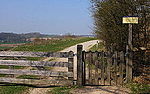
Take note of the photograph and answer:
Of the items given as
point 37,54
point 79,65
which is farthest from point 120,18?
point 37,54

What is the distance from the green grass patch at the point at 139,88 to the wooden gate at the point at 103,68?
1.10 feet

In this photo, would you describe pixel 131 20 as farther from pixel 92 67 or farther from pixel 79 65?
pixel 79 65

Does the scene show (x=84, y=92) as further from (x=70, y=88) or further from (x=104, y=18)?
(x=104, y=18)

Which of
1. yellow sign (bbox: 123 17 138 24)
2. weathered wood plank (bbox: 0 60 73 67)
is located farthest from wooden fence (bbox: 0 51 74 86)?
yellow sign (bbox: 123 17 138 24)

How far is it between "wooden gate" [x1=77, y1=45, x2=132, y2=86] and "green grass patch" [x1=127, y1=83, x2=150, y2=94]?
0.33 m

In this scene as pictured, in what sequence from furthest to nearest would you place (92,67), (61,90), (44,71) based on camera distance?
1. (92,67)
2. (44,71)
3. (61,90)

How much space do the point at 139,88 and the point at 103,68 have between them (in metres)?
Result: 1.38

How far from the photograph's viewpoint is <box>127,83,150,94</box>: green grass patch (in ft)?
21.8

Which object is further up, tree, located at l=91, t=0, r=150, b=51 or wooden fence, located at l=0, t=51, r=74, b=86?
tree, located at l=91, t=0, r=150, b=51

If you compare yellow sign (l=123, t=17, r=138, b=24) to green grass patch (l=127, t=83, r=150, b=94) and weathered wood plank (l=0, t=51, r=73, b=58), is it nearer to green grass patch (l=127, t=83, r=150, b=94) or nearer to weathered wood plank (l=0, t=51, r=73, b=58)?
green grass patch (l=127, t=83, r=150, b=94)

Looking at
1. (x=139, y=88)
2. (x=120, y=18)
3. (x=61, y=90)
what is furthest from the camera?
(x=120, y=18)

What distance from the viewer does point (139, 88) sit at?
22.7 ft

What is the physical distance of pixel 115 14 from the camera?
8.69m

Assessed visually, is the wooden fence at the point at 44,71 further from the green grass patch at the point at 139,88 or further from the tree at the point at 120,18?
the tree at the point at 120,18
